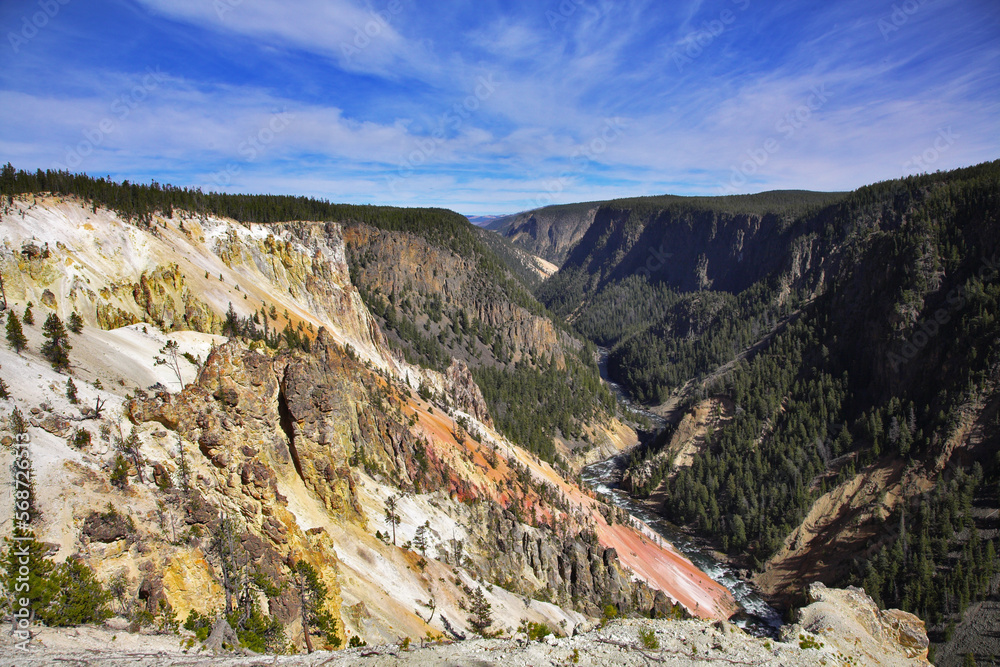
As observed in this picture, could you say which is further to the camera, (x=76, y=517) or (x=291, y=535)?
(x=291, y=535)

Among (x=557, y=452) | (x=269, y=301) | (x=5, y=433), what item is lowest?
(x=557, y=452)

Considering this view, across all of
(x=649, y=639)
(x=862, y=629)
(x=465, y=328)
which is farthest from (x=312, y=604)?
(x=465, y=328)

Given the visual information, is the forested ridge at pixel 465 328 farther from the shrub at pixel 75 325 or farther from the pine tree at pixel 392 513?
the pine tree at pixel 392 513

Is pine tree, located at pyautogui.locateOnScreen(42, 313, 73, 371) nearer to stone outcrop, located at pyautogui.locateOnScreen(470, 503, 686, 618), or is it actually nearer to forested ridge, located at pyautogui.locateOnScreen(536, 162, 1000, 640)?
stone outcrop, located at pyautogui.locateOnScreen(470, 503, 686, 618)

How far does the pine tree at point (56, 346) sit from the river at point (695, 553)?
2340 inches

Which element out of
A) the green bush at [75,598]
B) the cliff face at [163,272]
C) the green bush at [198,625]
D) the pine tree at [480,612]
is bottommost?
the pine tree at [480,612]

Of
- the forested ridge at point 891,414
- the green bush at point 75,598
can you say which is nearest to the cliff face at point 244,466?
the green bush at point 75,598

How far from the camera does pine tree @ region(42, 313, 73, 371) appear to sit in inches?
791

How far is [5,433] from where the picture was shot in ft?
51.9

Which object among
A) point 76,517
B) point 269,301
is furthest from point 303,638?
point 269,301

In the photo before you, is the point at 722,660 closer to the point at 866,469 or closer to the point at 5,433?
the point at 5,433

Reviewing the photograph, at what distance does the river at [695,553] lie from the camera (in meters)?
54.1

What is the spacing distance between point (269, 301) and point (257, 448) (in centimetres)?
3352

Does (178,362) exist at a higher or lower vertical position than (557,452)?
higher
